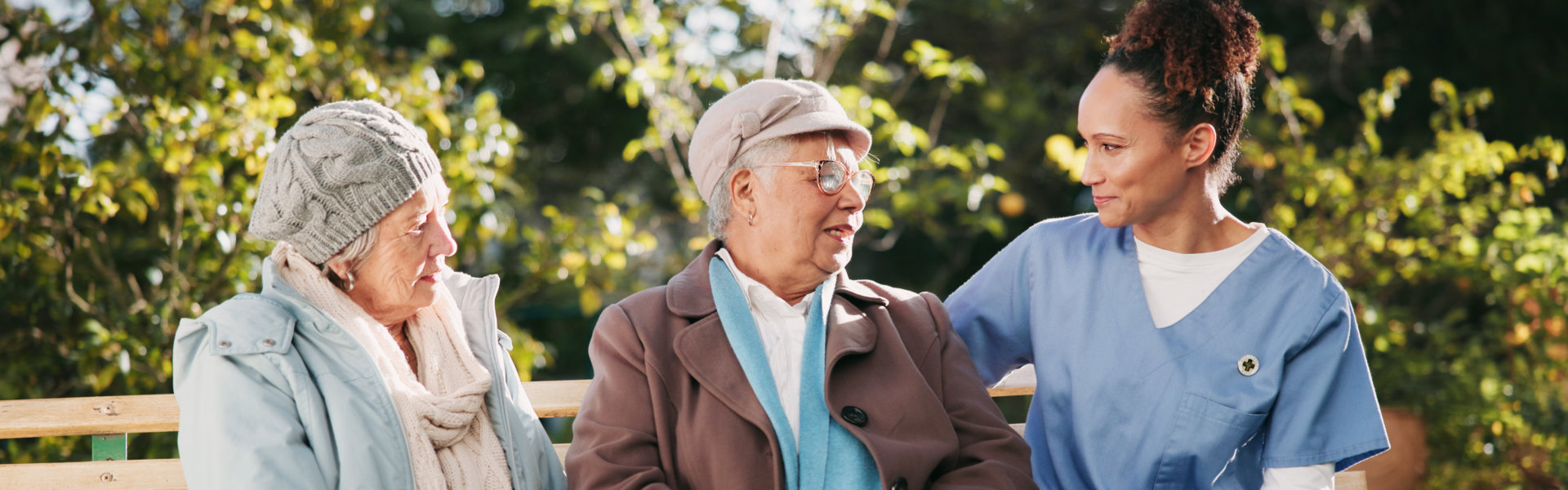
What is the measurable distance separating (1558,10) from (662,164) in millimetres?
4731

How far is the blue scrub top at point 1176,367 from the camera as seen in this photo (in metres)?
2.25

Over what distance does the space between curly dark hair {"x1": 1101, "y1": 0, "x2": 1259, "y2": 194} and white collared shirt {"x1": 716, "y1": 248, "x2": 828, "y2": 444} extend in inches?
30.5

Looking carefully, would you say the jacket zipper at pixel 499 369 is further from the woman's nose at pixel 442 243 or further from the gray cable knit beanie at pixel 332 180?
the gray cable knit beanie at pixel 332 180

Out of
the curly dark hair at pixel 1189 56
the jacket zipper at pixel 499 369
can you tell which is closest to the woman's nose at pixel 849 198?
the curly dark hair at pixel 1189 56

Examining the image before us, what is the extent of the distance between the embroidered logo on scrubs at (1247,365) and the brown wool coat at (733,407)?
45cm

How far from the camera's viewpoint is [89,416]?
8.51ft

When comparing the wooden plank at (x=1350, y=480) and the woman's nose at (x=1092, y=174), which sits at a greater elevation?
the woman's nose at (x=1092, y=174)

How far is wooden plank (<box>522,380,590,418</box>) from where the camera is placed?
2.75 metres

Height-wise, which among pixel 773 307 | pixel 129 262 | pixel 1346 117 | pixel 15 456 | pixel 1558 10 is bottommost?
pixel 15 456

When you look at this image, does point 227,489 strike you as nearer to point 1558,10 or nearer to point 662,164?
point 662,164

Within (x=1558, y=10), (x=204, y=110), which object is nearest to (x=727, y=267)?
(x=204, y=110)

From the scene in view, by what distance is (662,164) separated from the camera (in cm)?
668

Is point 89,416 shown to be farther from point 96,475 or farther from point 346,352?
point 346,352

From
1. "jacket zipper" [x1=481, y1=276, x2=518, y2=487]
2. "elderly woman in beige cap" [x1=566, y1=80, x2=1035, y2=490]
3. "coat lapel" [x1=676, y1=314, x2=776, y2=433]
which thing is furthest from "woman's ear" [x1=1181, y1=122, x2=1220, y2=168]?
"jacket zipper" [x1=481, y1=276, x2=518, y2=487]
